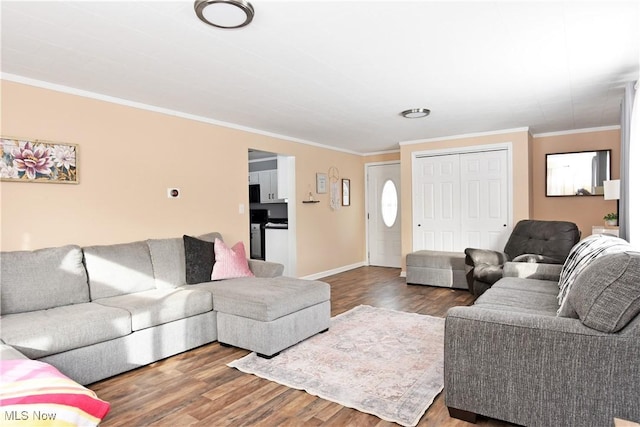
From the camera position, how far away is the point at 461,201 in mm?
5930

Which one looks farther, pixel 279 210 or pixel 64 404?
pixel 279 210

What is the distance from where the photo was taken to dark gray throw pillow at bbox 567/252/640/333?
1.69 metres

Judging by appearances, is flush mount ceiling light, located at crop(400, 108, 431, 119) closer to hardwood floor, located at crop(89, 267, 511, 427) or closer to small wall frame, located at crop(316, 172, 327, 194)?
small wall frame, located at crop(316, 172, 327, 194)

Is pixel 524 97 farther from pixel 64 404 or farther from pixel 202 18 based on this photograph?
pixel 64 404

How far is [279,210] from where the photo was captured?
7.93 metres

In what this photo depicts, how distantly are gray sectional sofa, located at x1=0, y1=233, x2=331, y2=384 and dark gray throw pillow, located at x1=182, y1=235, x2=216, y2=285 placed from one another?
0.22 feet

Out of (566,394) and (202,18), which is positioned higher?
(202,18)

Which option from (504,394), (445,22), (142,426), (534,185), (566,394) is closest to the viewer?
(566,394)

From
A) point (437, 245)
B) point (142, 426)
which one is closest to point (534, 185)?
point (437, 245)

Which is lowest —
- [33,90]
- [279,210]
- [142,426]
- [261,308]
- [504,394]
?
[142,426]

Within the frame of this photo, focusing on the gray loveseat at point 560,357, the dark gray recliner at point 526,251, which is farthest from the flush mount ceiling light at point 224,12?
the dark gray recliner at point 526,251

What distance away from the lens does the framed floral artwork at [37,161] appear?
291 cm

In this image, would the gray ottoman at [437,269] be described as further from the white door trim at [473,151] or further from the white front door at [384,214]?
the white front door at [384,214]

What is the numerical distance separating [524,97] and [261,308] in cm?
333
